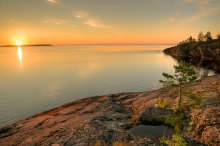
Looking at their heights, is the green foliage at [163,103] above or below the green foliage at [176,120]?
above

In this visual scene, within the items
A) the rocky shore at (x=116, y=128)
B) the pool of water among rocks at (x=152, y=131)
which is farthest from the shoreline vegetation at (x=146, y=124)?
the pool of water among rocks at (x=152, y=131)

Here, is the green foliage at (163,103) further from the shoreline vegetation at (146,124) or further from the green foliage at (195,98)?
the green foliage at (195,98)

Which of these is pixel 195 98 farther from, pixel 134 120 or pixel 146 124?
pixel 134 120

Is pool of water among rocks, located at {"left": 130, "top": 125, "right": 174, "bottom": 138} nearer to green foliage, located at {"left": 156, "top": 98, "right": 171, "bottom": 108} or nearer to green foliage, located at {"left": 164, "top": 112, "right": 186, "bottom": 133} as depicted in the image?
green foliage, located at {"left": 164, "top": 112, "right": 186, "bottom": 133}

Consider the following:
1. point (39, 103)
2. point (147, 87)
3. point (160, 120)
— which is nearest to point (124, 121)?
point (160, 120)

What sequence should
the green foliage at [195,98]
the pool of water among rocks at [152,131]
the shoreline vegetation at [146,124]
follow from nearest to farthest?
the shoreline vegetation at [146,124] → the pool of water among rocks at [152,131] → the green foliage at [195,98]

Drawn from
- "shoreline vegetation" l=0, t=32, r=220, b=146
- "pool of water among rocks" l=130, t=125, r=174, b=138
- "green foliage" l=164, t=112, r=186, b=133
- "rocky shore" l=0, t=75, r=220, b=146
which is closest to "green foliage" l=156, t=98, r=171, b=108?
"shoreline vegetation" l=0, t=32, r=220, b=146

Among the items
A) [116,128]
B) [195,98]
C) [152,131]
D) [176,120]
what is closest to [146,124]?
[152,131]

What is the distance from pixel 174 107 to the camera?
1421 inches

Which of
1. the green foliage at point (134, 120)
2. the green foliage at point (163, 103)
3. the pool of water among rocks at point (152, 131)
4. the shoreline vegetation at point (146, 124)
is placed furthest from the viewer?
the green foliage at point (163, 103)

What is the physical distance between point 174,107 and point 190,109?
10.3 feet

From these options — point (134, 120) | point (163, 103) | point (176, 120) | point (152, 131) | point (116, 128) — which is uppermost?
point (163, 103)

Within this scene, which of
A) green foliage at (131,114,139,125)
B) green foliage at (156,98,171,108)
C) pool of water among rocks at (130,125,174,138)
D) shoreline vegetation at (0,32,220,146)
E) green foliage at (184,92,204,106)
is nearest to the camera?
shoreline vegetation at (0,32,220,146)

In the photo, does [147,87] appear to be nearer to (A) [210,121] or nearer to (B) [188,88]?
(B) [188,88]
